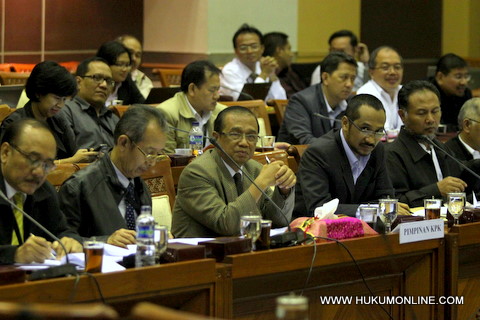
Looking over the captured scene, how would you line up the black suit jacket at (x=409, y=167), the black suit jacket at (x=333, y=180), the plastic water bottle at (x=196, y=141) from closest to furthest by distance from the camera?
the black suit jacket at (x=333, y=180), the black suit jacket at (x=409, y=167), the plastic water bottle at (x=196, y=141)

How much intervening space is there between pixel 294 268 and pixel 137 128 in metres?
0.78

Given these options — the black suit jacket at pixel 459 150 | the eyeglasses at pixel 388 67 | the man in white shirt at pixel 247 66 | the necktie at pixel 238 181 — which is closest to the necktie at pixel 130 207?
the necktie at pixel 238 181

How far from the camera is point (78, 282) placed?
2240 mm

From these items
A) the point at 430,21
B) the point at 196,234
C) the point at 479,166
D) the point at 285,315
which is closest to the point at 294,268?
the point at 196,234

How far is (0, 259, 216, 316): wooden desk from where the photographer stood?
7.18 ft

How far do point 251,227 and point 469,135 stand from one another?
7.09 feet

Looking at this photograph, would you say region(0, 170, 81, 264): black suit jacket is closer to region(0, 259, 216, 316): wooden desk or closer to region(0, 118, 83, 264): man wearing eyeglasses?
region(0, 118, 83, 264): man wearing eyeglasses

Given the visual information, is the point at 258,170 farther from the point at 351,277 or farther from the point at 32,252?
the point at 32,252

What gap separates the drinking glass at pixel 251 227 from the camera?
2.75m

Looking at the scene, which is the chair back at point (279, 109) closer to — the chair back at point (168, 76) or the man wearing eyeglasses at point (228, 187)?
the chair back at point (168, 76)

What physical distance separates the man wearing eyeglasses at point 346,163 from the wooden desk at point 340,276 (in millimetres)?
589

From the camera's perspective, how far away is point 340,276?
9.70ft

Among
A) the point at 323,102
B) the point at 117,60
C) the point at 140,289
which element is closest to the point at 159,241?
the point at 140,289

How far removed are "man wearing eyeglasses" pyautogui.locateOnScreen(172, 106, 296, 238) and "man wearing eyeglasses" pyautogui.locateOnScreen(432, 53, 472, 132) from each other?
3651 mm
